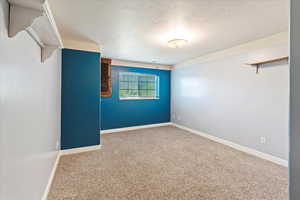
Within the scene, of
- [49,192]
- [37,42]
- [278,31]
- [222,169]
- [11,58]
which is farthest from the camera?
[278,31]

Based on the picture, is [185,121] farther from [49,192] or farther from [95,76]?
[49,192]

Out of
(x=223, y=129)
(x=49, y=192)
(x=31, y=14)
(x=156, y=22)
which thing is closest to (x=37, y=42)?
(x=31, y=14)

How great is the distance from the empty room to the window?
250 mm

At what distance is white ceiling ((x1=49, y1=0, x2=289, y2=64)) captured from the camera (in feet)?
5.86

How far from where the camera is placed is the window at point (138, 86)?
4914 mm

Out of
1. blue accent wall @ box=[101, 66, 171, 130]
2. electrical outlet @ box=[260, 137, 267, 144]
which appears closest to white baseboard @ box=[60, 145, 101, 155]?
blue accent wall @ box=[101, 66, 171, 130]

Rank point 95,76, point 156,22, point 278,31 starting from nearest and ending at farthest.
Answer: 1. point 156,22
2. point 278,31
3. point 95,76

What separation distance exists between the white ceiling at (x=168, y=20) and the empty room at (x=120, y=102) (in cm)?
2

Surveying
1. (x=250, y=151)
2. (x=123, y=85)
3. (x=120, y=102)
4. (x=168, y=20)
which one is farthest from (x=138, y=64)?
(x=250, y=151)

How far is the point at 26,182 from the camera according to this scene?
1.16 m

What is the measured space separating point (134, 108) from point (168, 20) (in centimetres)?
331

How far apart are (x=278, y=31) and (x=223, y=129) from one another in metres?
2.27

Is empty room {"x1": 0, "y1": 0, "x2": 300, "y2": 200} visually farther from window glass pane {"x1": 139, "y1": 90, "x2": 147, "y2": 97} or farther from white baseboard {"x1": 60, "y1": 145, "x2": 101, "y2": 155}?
window glass pane {"x1": 139, "y1": 90, "x2": 147, "y2": 97}

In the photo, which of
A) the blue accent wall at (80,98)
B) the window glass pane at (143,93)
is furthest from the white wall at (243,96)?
the blue accent wall at (80,98)
